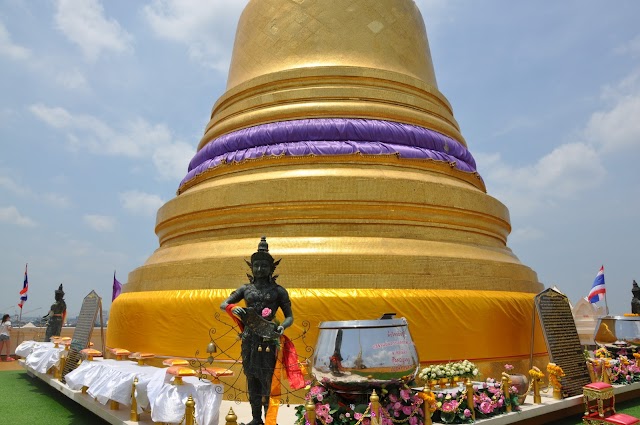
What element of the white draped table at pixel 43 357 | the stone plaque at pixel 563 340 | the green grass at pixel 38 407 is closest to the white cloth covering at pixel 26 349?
the white draped table at pixel 43 357

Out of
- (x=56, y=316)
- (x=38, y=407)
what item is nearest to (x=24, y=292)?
(x=56, y=316)

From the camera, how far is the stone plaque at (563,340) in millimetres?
7289

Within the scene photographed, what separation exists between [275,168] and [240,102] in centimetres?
237

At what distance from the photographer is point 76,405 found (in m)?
7.75

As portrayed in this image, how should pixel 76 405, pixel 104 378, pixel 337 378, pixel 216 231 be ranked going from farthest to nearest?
pixel 216 231, pixel 76 405, pixel 104 378, pixel 337 378

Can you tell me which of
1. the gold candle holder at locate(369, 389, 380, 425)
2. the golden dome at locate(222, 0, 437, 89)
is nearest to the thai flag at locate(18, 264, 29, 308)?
the golden dome at locate(222, 0, 437, 89)

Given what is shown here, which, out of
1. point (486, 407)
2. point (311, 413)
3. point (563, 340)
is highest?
point (563, 340)

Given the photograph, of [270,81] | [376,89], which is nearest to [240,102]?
[270,81]

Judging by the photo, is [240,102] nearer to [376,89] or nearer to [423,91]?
[376,89]

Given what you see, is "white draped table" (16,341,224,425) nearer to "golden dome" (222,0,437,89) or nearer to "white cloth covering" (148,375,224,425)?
"white cloth covering" (148,375,224,425)

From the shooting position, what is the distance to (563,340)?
765cm

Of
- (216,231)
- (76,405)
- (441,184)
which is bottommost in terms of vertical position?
(76,405)

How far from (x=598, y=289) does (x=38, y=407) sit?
50.7ft

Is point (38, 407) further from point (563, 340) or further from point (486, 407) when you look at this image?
point (563, 340)
